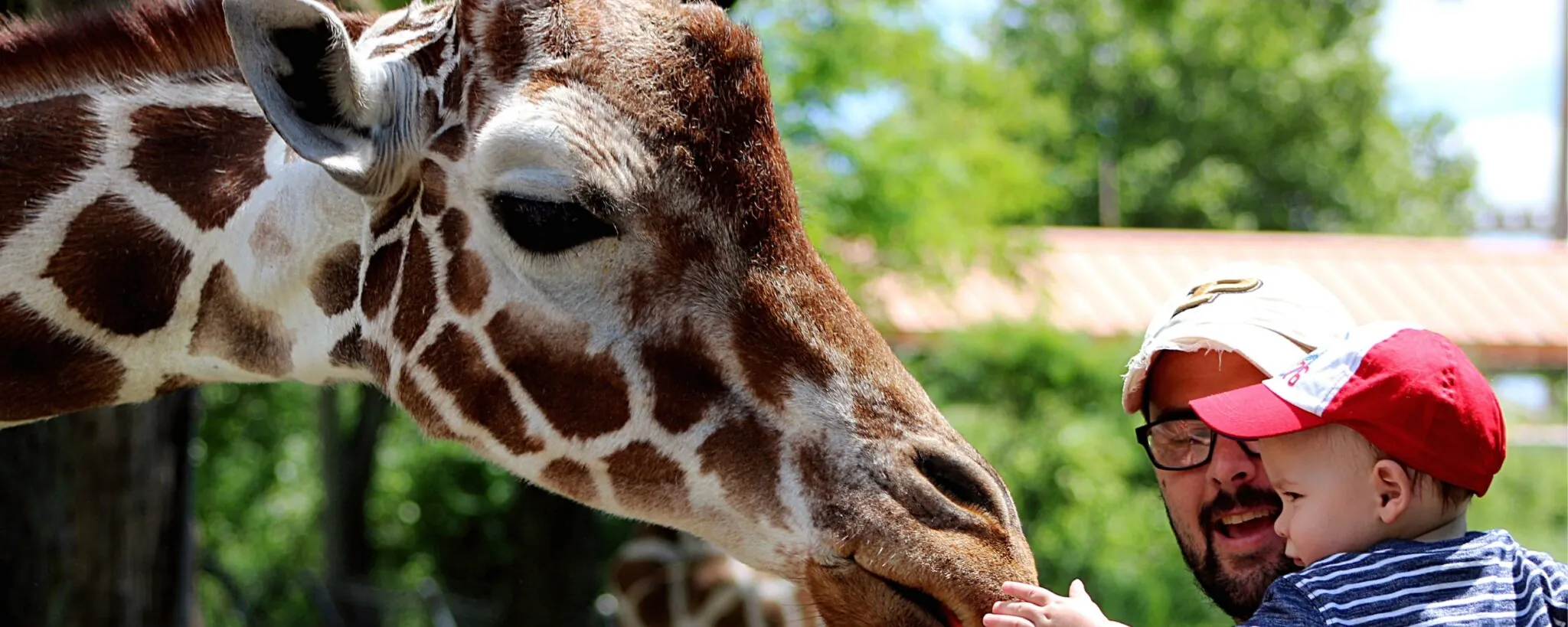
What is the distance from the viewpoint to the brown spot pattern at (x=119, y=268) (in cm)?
254

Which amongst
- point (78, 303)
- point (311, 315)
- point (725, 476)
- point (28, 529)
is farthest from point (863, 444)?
point (28, 529)

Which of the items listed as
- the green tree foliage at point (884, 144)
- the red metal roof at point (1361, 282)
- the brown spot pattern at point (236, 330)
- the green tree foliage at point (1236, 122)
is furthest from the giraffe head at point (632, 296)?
the green tree foliage at point (1236, 122)

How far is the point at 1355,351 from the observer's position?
2076 mm

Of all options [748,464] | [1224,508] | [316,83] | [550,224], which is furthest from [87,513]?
[1224,508]

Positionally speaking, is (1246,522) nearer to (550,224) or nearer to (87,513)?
(550,224)

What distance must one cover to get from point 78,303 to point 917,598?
5.50ft

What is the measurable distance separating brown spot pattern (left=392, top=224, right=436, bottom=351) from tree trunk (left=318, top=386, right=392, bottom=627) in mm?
9985

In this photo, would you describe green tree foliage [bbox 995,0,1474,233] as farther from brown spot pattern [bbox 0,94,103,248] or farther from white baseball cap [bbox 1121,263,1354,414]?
brown spot pattern [bbox 0,94,103,248]

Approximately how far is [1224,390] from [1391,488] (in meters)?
0.42

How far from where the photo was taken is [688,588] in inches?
289

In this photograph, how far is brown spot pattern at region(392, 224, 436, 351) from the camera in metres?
2.44

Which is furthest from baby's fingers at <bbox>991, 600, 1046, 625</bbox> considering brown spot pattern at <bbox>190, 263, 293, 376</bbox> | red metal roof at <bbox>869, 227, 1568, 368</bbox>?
red metal roof at <bbox>869, 227, 1568, 368</bbox>

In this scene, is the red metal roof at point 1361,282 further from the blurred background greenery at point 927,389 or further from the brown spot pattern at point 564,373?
the brown spot pattern at point 564,373

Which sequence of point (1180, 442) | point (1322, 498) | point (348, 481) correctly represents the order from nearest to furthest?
point (1322, 498), point (1180, 442), point (348, 481)
